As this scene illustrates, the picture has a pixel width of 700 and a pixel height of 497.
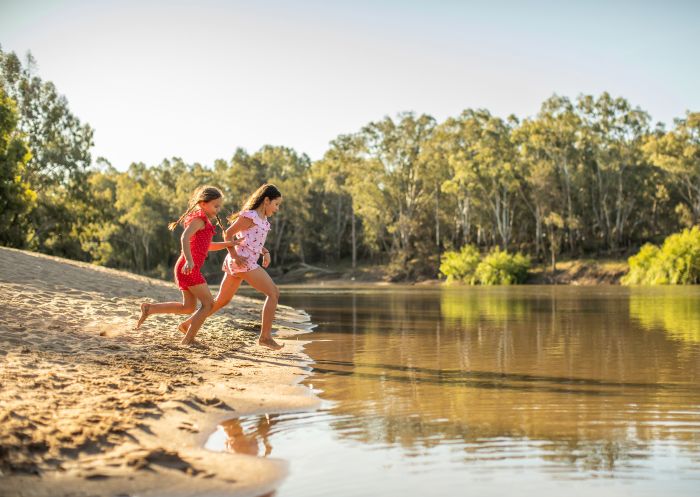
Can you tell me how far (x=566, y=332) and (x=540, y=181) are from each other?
5169cm

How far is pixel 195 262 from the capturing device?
9.89 m

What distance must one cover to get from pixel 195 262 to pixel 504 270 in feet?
164

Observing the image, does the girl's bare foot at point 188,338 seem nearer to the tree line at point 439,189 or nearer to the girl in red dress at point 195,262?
the girl in red dress at point 195,262

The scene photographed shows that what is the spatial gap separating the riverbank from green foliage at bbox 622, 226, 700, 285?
400cm

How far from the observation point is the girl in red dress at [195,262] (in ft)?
31.5

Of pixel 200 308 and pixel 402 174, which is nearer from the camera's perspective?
pixel 200 308

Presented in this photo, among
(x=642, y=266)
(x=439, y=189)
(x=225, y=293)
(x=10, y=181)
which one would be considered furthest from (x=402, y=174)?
(x=225, y=293)

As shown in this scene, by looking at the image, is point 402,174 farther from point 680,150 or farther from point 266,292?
point 266,292

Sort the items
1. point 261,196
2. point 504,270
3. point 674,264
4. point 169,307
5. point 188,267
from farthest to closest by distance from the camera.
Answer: point 504,270
point 674,264
point 261,196
point 169,307
point 188,267

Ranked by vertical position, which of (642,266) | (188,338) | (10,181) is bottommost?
(188,338)

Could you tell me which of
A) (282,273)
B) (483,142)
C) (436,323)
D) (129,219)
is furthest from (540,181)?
(436,323)

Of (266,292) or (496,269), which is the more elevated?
(266,292)

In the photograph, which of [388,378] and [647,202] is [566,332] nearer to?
[388,378]

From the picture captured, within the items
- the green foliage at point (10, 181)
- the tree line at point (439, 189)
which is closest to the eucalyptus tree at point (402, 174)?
the tree line at point (439, 189)
